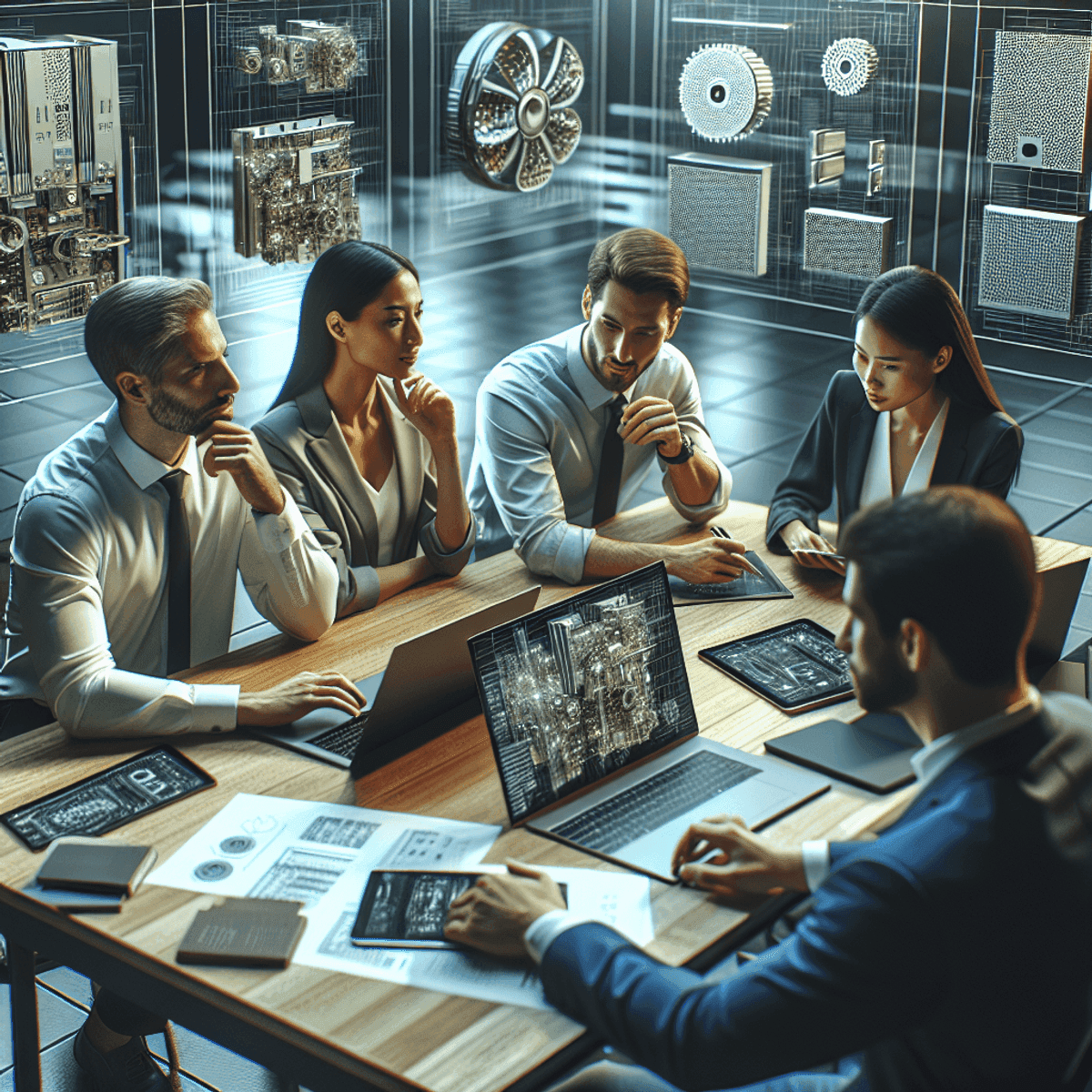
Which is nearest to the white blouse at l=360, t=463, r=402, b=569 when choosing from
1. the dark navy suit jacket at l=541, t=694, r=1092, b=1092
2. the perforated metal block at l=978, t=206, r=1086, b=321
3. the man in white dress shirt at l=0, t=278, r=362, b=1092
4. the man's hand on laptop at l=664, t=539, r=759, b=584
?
the man in white dress shirt at l=0, t=278, r=362, b=1092

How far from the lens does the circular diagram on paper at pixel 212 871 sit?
1896 mm

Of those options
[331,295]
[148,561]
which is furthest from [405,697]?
[331,295]

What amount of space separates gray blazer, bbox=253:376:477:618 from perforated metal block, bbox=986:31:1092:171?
4377 millimetres

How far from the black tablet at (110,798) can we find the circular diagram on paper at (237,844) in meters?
0.16

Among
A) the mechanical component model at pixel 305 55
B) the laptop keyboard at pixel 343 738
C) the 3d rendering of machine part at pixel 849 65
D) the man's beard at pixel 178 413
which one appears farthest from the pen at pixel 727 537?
the 3d rendering of machine part at pixel 849 65

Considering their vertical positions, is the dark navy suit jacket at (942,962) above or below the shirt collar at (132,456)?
below

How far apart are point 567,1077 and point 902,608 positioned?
2.81 ft

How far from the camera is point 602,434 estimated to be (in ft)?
10.7

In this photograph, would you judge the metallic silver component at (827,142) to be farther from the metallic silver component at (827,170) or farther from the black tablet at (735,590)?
the black tablet at (735,590)

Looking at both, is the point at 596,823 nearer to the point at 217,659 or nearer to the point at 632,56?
the point at 217,659

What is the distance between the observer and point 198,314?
2.49m

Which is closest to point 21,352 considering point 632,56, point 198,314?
point 198,314

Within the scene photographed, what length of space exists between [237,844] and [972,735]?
1.06m

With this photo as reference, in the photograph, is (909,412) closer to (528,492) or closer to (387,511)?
(528,492)
